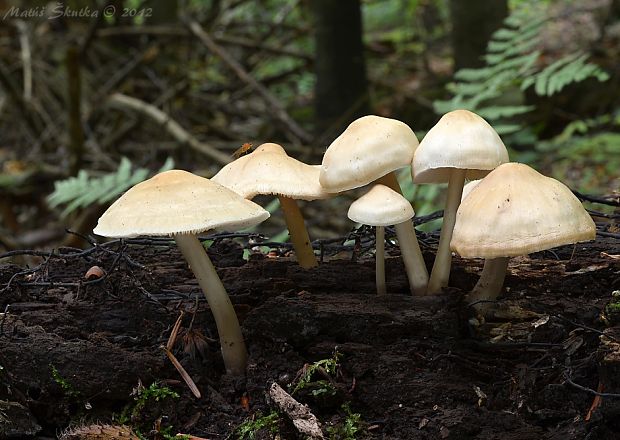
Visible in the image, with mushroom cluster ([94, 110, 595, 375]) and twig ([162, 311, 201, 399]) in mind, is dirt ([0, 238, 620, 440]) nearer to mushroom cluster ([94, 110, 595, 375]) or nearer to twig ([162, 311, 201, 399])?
twig ([162, 311, 201, 399])

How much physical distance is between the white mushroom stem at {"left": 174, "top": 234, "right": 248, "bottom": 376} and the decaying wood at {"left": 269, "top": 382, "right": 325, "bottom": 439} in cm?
23

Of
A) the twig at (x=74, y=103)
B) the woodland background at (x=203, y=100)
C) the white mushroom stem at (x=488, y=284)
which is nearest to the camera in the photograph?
the white mushroom stem at (x=488, y=284)

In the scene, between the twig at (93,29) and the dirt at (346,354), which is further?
the twig at (93,29)

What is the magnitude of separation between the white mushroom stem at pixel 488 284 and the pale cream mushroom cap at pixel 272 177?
2.03 feet

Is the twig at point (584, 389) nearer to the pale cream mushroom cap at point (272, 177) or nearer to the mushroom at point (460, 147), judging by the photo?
the mushroom at point (460, 147)

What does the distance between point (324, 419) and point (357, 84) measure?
18.6 ft

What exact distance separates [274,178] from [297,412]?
799 mm

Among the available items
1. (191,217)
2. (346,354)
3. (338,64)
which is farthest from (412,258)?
(338,64)

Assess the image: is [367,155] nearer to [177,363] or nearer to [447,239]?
[447,239]

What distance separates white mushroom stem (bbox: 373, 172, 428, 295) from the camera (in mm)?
2209

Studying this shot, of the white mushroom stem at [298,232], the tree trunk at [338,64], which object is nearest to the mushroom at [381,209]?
the white mushroom stem at [298,232]

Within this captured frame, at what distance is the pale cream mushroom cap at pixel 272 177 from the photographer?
7.11 feet

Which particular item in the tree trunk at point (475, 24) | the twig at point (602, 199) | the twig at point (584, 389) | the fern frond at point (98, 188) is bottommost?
the twig at point (584, 389)

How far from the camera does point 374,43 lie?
11320 mm
